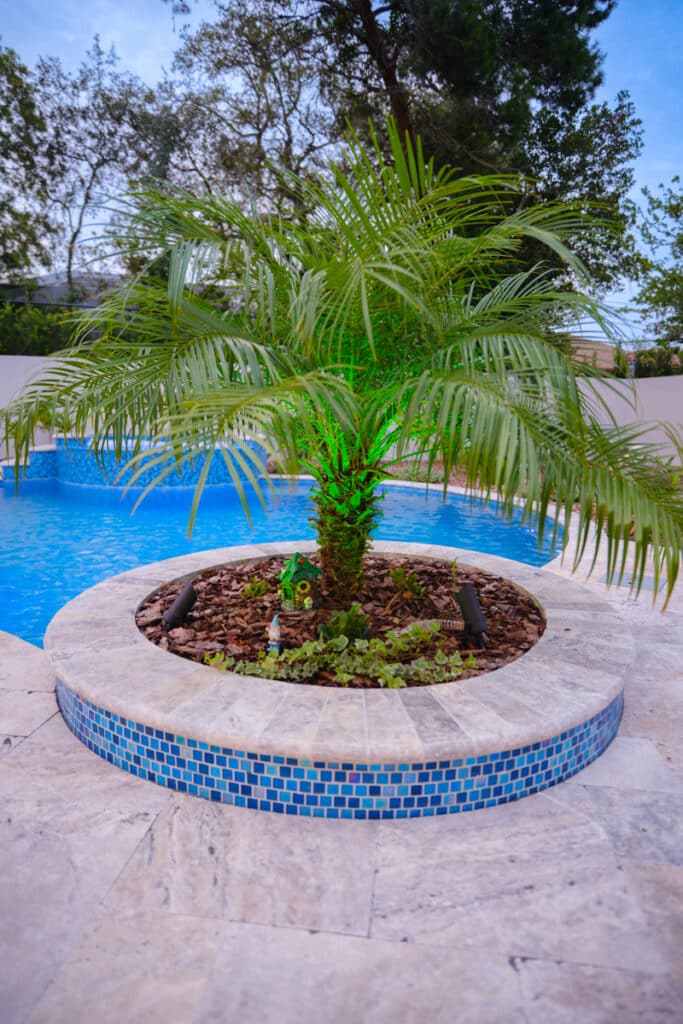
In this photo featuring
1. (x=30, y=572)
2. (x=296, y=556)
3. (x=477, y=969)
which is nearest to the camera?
(x=477, y=969)

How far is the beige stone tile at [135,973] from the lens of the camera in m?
1.56

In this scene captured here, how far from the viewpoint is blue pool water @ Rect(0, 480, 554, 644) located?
19.7 ft

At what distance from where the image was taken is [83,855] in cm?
210

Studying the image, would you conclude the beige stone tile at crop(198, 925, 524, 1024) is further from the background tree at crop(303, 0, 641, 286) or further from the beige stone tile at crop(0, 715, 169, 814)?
the background tree at crop(303, 0, 641, 286)

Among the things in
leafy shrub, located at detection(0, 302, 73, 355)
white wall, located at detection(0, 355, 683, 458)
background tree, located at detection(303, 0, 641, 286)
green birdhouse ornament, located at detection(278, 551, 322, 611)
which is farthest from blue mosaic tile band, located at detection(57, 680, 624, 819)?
leafy shrub, located at detection(0, 302, 73, 355)

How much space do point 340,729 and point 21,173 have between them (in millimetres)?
21058

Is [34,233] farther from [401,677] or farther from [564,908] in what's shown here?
[564,908]

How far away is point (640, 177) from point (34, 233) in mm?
16662

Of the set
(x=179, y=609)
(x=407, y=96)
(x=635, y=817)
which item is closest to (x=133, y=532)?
(x=179, y=609)

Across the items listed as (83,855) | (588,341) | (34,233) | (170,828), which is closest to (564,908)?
(170,828)

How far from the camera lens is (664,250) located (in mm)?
15242

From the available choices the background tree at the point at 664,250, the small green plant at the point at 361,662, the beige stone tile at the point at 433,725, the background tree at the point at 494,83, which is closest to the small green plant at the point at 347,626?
the small green plant at the point at 361,662

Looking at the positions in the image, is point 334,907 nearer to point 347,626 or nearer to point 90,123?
point 347,626

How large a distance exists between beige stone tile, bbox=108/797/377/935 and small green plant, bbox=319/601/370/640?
3.55ft
